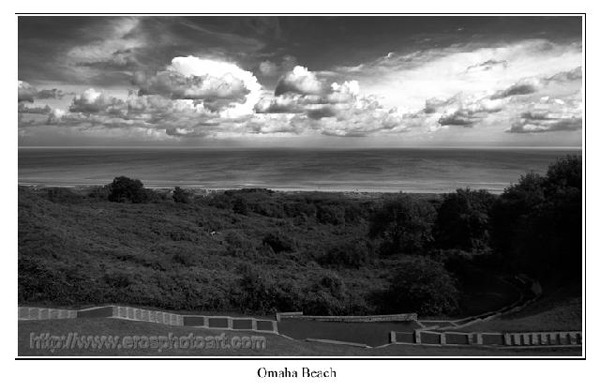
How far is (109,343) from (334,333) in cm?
419

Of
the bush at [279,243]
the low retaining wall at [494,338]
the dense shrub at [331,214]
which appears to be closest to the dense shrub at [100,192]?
the bush at [279,243]

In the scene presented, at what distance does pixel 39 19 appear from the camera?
8445mm

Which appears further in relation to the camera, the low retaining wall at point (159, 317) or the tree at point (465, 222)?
the tree at point (465, 222)

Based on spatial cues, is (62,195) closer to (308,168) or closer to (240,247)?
(240,247)

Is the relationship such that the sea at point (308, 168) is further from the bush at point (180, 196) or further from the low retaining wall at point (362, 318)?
the low retaining wall at point (362, 318)

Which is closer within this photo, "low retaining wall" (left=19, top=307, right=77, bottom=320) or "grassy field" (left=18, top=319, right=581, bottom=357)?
"grassy field" (left=18, top=319, right=581, bottom=357)

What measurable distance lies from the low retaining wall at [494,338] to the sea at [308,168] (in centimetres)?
606

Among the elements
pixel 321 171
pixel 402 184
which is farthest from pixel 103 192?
pixel 402 184

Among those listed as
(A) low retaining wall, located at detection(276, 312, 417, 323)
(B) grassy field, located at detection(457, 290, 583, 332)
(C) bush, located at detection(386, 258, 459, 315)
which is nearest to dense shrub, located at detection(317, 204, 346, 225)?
(C) bush, located at detection(386, 258, 459, 315)

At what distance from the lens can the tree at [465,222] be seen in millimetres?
13375

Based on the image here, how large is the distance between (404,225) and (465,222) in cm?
186

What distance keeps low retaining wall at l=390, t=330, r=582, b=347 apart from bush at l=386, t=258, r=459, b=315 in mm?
1355

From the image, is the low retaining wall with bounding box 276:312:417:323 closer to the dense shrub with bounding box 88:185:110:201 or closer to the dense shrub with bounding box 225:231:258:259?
the dense shrub with bounding box 225:231:258:259

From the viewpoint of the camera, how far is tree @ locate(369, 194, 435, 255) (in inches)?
549
